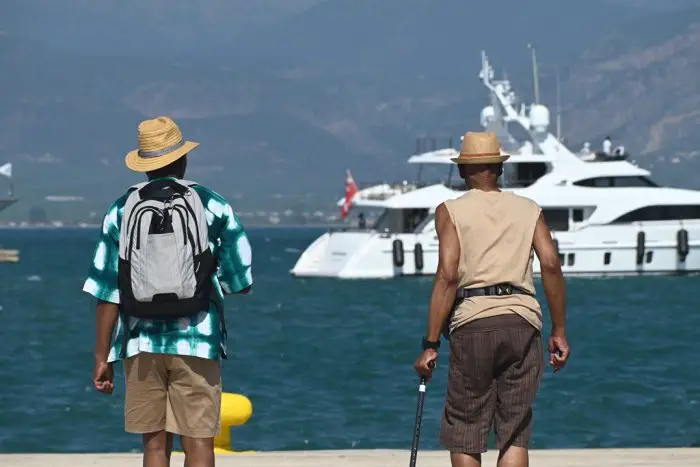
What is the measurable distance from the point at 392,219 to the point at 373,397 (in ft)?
112

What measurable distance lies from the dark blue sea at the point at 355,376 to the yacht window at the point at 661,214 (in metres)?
3.38

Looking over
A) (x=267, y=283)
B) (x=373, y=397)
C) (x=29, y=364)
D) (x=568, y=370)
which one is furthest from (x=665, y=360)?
(x=267, y=283)

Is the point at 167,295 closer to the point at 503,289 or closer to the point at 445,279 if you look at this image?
the point at 445,279

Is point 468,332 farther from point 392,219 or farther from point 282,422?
point 392,219

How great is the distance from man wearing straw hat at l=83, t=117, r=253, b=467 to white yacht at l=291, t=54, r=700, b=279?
146 feet

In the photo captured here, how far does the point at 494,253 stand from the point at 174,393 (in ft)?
4.36

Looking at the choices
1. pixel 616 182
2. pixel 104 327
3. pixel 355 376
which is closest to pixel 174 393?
pixel 104 327

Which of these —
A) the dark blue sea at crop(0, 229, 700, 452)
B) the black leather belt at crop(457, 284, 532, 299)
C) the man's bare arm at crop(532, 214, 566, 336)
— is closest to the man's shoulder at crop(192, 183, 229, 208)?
the black leather belt at crop(457, 284, 532, 299)

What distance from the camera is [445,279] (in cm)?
671

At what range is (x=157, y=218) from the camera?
6.38m

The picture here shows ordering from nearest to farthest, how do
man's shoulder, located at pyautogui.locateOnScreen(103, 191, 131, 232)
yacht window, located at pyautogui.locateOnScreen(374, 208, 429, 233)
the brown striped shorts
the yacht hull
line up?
1. man's shoulder, located at pyautogui.locateOnScreen(103, 191, 131, 232)
2. the brown striped shorts
3. the yacht hull
4. yacht window, located at pyautogui.locateOnScreen(374, 208, 429, 233)

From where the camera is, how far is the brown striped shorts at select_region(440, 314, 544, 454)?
6691mm

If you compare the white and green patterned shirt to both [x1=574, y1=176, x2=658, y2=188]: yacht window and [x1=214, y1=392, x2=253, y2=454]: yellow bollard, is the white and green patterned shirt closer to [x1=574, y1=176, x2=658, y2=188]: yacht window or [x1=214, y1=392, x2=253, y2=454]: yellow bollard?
[x1=214, y1=392, x2=253, y2=454]: yellow bollard

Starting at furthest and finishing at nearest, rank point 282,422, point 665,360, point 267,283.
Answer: point 267,283 < point 665,360 < point 282,422
